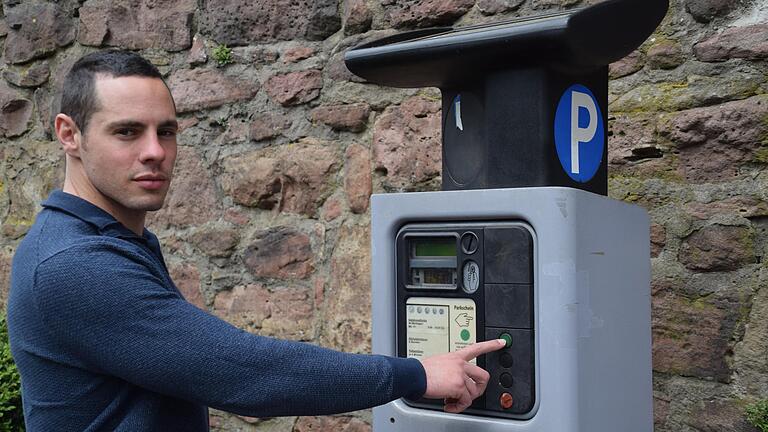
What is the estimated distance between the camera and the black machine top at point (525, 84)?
1.68 meters

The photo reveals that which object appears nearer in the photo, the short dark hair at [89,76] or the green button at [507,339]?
the green button at [507,339]

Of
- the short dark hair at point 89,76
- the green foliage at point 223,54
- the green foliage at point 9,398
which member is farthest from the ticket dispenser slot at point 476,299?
the green foliage at point 9,398

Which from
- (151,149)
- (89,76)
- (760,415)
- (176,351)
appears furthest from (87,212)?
(760,415)

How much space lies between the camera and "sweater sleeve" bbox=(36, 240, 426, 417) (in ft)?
5.00

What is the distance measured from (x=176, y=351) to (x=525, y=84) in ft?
2.71

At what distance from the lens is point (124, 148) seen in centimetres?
179

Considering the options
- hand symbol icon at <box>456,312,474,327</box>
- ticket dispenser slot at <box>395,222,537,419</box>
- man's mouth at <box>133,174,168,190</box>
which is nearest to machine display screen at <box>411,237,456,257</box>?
ticket dispenser slot at <box>395,222,537,419</box>

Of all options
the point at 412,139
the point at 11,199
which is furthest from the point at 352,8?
the point at 11,199

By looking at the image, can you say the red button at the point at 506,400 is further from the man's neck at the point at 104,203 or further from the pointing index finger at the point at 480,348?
the man's neck at the point at 104,203

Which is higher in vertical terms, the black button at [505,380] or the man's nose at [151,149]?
the man's nose at [151,149]

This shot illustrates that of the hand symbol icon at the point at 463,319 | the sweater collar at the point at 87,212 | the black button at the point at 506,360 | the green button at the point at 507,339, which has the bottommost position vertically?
the black button at the point at 506,360

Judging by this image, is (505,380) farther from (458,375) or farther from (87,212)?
(87,212)

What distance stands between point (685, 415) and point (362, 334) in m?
1.07

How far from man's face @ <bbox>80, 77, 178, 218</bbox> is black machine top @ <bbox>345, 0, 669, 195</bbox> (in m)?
0.46
